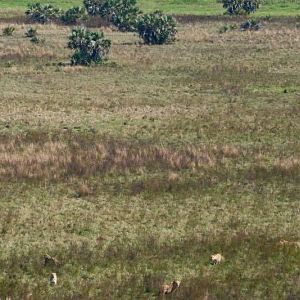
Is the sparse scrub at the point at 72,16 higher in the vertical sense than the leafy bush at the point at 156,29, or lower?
lower

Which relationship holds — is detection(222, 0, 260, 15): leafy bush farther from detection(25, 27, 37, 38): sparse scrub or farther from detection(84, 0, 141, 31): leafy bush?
detection(25, 27, 37, 38): sparse scrub

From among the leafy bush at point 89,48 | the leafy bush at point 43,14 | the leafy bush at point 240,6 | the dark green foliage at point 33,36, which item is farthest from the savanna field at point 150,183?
the leafy bush at point 240,6

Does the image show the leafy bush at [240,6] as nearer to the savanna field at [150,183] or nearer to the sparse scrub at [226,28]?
the sparse scrub at [226,28]

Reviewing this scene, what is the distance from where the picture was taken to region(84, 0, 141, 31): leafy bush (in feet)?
328

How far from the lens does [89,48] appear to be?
67.9 m

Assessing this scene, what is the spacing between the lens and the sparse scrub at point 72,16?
363 feet

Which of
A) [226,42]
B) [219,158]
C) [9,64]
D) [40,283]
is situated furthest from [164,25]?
[40,283]

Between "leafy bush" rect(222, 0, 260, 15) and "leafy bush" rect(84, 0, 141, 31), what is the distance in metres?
18.5

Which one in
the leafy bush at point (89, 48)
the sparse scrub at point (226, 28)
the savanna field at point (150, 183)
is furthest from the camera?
the sparse scrub at point (226, 28)

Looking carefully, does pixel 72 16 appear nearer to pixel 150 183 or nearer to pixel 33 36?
pixel 33 36

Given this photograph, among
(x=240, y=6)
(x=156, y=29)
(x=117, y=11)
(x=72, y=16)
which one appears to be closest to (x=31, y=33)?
(x=156, y=29)

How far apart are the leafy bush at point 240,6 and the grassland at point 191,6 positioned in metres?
1.85

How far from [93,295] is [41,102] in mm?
30363

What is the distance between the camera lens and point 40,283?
19094 millimetres
